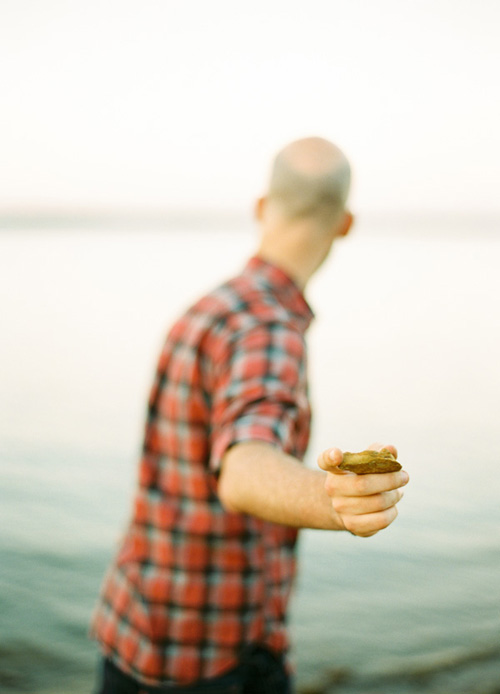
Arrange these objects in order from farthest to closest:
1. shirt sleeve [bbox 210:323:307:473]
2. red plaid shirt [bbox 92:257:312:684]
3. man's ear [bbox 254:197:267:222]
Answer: man's ear [bbox 254:197:267:222]
red plaid shirt [bbox 92:257:312:684]
shirt sleeve [bbox 210:323:307:473]

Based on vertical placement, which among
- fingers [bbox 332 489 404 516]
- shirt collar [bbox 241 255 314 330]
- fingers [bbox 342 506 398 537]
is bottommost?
fingers [bbox 342 506 398 537]

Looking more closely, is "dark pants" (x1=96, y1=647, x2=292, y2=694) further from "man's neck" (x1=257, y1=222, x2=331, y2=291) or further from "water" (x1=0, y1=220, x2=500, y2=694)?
"water" (x1=0, y1=220, x2=500, y2=694)

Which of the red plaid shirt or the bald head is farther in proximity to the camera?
the bald head

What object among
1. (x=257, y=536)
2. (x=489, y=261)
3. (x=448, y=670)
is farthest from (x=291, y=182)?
(x=489, y=261)

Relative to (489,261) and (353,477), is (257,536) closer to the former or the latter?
(353,477)

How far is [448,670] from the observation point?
4.77 meters

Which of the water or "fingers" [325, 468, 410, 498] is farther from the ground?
"fingers" [325, 468, 410, 498]

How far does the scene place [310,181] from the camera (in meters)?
1.88

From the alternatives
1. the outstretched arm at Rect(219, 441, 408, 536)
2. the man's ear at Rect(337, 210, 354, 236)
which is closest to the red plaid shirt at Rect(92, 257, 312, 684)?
the outstretched arm at Rect(219, 441, 408, 536)

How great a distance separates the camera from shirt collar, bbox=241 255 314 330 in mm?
1722

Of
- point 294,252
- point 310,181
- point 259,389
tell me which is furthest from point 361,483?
point 310,181

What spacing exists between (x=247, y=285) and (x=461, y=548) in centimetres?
524

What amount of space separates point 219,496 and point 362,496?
0.37 m

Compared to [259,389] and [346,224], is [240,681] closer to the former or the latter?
[259,389]
